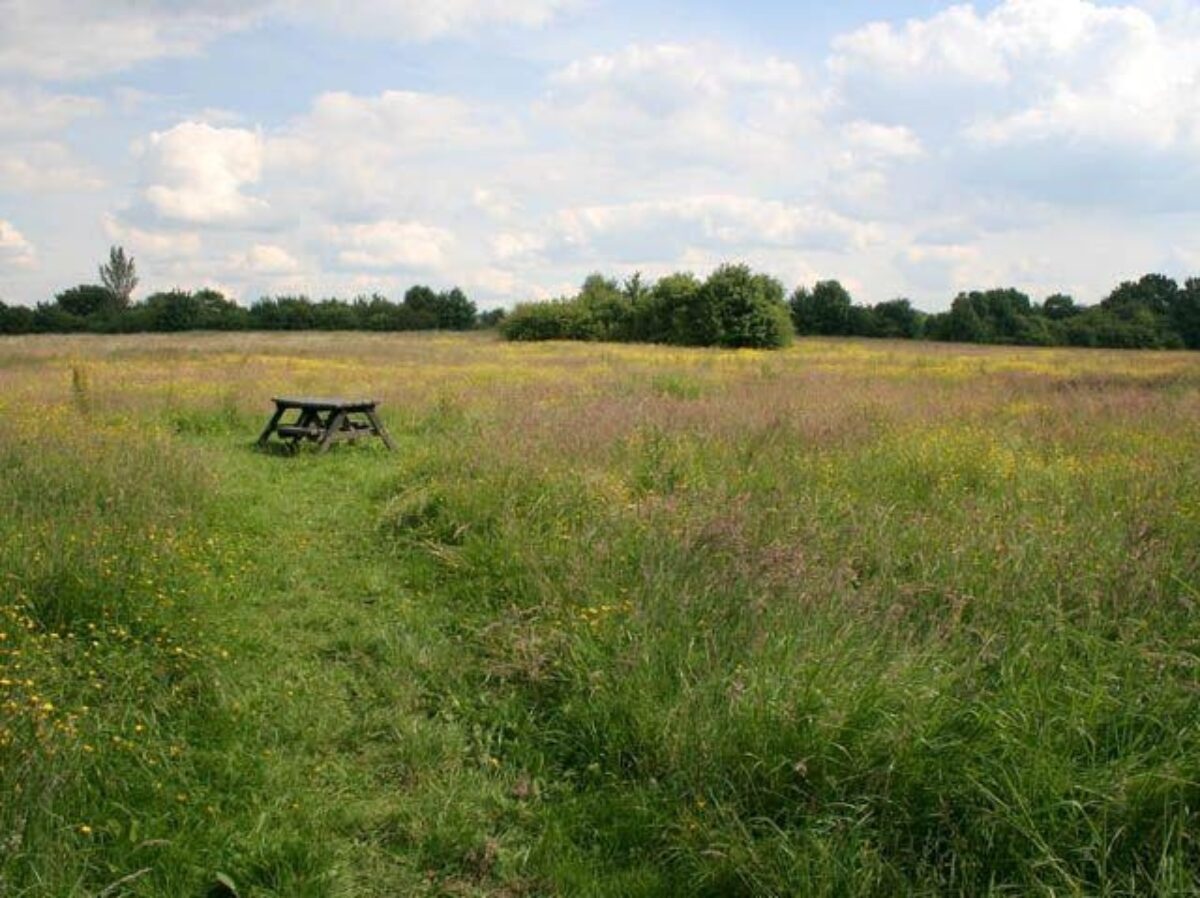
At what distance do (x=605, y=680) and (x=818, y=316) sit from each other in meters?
83.5

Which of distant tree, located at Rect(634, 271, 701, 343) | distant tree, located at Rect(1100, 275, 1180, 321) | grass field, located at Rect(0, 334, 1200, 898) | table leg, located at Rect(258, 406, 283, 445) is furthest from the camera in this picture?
distant tree, located at Rect(1100, 275, 1180, 321)

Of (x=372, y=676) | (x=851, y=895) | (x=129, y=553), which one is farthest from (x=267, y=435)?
(x=851, y=895)

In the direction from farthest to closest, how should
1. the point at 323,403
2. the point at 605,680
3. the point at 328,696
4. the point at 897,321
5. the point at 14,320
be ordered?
the point at 897,321 → the point at 14,320 → the point at 323,403 → the point at 328,696 → the point at 605,680

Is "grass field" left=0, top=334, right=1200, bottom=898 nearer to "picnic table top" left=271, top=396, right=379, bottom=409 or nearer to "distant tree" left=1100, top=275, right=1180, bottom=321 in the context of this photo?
"picnic table top" left=271, top=396, right=379, bottom=409

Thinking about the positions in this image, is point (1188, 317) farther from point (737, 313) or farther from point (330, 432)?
point (330, 432)

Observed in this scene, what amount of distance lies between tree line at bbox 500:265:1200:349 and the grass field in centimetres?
4166

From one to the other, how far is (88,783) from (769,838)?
257 cm

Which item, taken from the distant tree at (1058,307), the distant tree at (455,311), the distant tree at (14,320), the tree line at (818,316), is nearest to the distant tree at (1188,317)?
the tree line at (818,316)

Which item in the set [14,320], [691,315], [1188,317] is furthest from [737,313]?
[14,320]

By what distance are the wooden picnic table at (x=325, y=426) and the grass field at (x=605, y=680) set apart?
3542mm

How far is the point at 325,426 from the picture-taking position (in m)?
12.9

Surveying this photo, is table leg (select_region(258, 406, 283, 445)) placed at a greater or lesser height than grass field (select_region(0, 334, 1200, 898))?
greater

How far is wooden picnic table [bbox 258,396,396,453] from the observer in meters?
12.1

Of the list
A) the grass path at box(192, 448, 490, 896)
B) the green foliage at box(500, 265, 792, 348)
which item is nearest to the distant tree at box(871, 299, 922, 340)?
the green foliage at box(500, 265, 792, 348)
